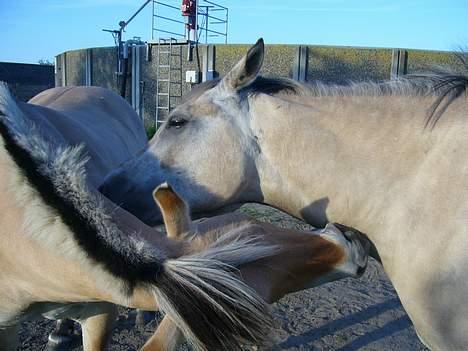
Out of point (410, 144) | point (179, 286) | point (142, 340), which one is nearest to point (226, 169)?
point (410, 144)

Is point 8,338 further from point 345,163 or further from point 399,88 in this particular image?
point 399,88

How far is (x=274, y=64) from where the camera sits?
1395 cm

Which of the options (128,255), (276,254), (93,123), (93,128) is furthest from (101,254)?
(93,123)

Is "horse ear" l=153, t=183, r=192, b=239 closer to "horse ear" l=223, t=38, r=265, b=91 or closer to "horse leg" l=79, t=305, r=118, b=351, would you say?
"horse ear" l=223, t=38, r=265, b=91

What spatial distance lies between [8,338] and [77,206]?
1.45 metres

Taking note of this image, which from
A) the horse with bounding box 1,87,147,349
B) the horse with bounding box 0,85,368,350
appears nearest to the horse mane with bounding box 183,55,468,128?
the horse with bounding box 1,87,147,349

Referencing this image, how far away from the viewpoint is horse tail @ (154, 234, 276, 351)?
1.01 meters

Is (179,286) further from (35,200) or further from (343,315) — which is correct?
(343,315)

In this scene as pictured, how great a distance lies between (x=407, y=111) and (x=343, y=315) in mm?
2251

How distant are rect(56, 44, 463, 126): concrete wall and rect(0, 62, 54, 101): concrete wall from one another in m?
3.58

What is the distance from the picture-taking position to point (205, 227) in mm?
1365

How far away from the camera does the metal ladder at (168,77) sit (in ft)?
48.5

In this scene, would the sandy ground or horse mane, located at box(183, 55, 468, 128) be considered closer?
horse mane, located at box(183, 55, 468, 128)

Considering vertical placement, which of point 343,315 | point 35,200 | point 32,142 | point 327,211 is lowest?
point 343,315
